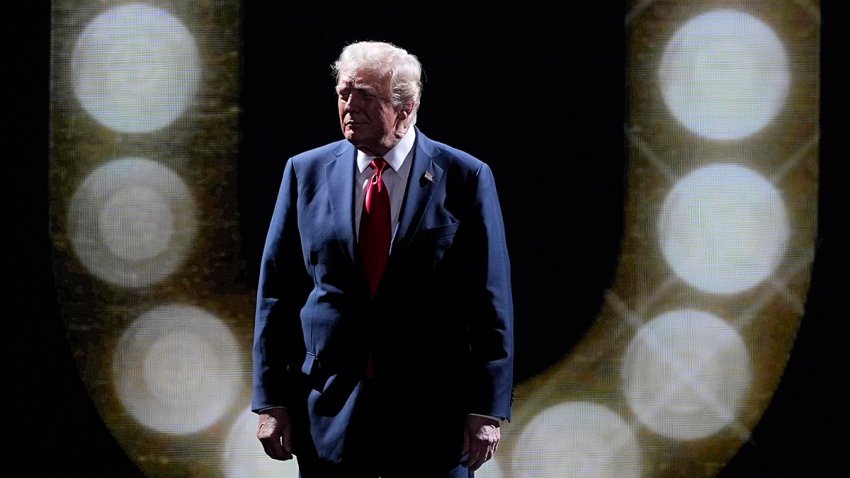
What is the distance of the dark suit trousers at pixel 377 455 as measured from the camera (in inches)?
74.4

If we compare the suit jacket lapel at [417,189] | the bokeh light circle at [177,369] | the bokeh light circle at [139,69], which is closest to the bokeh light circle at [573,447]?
the bokeh light circle at [177,369]

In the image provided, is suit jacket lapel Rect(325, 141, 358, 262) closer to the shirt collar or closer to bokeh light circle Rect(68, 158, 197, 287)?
the shirt collar

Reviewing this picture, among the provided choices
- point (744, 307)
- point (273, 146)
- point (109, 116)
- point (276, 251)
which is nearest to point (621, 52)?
point (744, 307)

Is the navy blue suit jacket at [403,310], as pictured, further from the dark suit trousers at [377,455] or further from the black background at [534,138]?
the black background at [534,138]

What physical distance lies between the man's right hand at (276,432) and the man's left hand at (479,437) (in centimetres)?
38

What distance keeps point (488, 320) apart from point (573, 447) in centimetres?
87

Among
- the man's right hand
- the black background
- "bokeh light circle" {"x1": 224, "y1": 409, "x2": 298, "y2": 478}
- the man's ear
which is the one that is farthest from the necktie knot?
"bokeh light circle" {"x1": 224, "y1": 409, "x2": 298, "y2": 478}

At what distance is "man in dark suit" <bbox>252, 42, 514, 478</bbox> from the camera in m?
1.90

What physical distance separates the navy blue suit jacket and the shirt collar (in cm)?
2

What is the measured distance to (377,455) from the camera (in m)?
1.91

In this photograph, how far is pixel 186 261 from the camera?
264cm

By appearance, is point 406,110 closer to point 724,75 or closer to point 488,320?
point 488,320

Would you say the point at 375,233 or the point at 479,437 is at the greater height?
the point at 375,233

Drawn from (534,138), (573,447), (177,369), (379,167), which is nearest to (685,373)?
(573,447)
